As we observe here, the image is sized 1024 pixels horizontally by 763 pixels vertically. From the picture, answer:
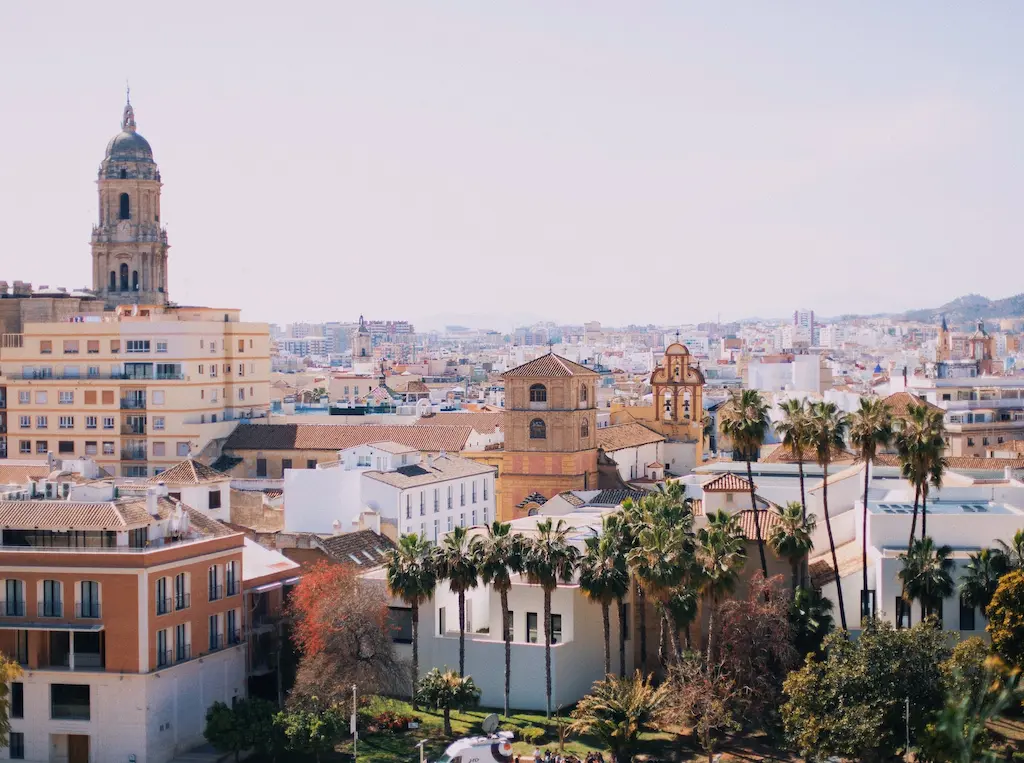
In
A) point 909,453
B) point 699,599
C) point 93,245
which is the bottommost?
point 699,599

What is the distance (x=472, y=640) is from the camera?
2014 inches

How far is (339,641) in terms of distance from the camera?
48156 millimetres

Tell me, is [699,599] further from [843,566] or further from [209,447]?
[209,447]

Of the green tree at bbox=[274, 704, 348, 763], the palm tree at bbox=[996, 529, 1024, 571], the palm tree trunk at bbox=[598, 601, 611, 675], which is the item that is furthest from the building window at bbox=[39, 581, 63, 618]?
the palm tree at bbox=[996, 529, 1024, 571]

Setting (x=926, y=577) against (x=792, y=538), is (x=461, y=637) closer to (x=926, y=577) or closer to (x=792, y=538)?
(x=792, y=538)

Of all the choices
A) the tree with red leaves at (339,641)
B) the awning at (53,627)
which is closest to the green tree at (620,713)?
the tree with red leaves at (339,641)

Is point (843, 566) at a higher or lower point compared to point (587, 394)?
lower

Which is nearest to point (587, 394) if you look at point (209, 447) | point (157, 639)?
point (209, 447)

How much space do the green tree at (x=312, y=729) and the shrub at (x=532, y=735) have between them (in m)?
5.46

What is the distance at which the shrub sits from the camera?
46.2 m

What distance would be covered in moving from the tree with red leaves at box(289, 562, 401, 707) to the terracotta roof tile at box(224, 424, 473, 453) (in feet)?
122

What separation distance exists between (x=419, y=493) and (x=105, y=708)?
2725 centimetres

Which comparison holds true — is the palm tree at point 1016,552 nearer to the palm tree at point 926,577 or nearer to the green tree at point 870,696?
the palm tree at point 926,577

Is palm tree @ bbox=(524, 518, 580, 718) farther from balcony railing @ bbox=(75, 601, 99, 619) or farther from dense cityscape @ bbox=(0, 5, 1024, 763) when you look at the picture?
balcony railing @ bbox=(75, 601, 99, 619)
